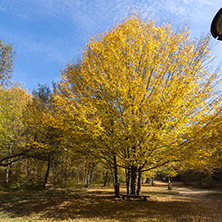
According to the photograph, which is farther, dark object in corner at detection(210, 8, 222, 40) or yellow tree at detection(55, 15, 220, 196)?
yellow tree at detection(55, 15, 220, 196)

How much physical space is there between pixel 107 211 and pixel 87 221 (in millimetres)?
1453

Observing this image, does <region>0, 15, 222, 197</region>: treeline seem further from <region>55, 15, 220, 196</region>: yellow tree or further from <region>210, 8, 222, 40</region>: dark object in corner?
<region>210, 8, 222, 40</region>: dark object in corner

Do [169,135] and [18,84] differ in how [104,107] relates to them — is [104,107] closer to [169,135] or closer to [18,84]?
[169,135]

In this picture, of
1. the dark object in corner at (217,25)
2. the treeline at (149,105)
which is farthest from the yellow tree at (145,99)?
the dark object in corner at (217,25)

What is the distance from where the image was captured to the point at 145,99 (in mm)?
6340

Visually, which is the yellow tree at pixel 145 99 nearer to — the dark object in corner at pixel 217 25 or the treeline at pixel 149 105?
the treeline at pixel 149 105

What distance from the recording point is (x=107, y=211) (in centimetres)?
711

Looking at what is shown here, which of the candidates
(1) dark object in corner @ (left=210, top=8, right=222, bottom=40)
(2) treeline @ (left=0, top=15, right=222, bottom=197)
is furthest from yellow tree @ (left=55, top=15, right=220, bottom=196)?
(1) dark object in corner @ (left=210, top=8, right=222, bottom=40)

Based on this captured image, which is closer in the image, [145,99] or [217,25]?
[217,25]

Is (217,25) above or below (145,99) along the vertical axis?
below

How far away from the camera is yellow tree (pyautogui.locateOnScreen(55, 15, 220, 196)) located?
5.77 meters

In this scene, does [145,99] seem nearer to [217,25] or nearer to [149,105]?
[149,105]

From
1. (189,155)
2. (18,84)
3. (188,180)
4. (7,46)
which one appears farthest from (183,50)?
(188,180)

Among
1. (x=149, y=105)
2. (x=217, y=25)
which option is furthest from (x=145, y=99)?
(x=217, y=25)
